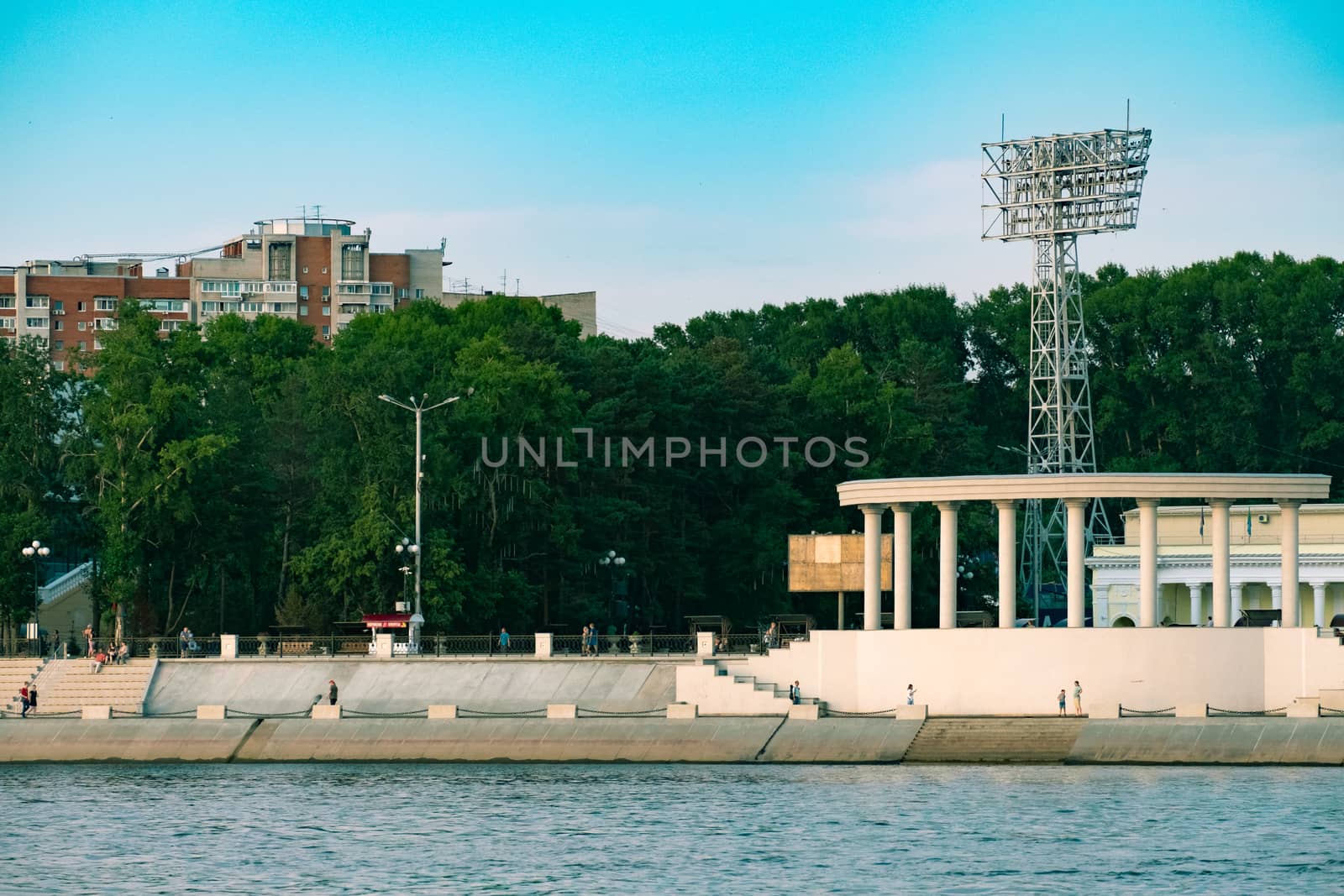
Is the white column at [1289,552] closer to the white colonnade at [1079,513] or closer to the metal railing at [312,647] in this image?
the white colonnade at [1079,513]

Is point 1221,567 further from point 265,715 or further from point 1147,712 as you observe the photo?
point 265,715

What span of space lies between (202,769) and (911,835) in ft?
83.7

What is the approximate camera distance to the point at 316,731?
72438mm

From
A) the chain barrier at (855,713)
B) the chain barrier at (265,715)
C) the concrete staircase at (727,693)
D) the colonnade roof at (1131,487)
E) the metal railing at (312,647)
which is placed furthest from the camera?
the metal railing at (312,647)

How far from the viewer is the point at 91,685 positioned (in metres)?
77.7

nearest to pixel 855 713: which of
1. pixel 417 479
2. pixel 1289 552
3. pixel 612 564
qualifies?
pixel 1289 552

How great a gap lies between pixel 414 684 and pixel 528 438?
19.8 meters

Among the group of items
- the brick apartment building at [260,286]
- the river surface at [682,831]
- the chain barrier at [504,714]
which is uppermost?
the brick apartment building at [260,286]

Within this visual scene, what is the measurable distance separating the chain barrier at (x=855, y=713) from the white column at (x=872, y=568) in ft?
8.07

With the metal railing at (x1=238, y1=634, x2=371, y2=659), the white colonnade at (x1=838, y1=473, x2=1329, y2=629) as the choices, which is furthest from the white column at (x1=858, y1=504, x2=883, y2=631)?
the metal railing at (x1=238, y1=634, x2=371, y2=659)

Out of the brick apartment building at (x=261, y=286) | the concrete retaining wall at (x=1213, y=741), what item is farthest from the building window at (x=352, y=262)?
the concrete retaining wall at (x=1213, y=741)

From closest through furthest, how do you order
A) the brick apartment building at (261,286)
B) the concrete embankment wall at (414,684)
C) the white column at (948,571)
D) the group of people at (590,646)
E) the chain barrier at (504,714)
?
the chain barrier at (504,714)
the white column at (948,571)
the concrete embankment wall at (414,684)
the group of people at (590,646)
the brick apartment building at (261,286)

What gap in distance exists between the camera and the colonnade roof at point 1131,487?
2719 inches

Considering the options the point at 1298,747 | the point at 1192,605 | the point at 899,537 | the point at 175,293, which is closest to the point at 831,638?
the point at 899,537
